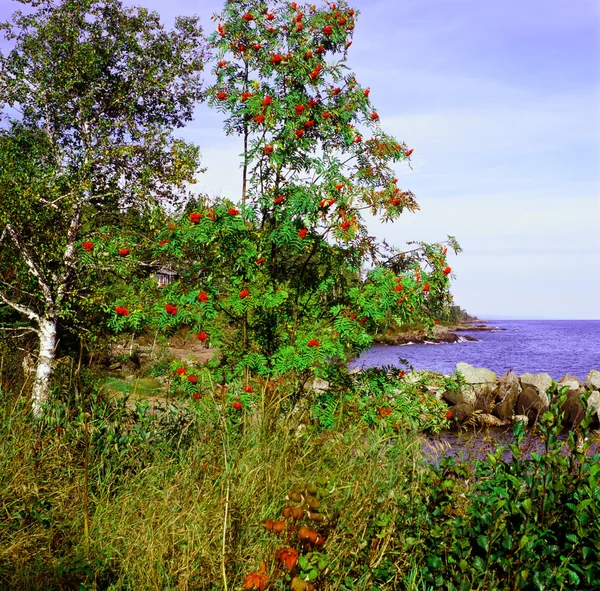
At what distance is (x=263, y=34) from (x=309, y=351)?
4320 millimetres

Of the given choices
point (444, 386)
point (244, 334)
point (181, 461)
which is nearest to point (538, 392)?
point (444, 386)

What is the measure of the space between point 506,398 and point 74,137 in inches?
674

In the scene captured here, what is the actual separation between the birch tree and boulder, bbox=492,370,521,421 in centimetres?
1464

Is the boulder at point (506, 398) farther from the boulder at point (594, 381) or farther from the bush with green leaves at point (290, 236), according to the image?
the bush with green leaves at point (290, 236)

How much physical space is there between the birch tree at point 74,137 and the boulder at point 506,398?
14.6 m

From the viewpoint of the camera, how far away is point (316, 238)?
7461 millimetres

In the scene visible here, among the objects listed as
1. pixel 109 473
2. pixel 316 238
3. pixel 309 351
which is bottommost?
pixel 109 473

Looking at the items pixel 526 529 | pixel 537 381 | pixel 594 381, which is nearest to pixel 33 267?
pixel 526 529

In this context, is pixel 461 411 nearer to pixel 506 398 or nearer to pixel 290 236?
pixel 506 398

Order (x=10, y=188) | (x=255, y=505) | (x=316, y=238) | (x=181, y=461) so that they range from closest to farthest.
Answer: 1. (x=255, y=505)
2. (x=181, y=461)
3. (x=316, y=238)
4. (x=10, y=188)

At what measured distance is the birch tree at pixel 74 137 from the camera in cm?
1230

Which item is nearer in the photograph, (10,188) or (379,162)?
(379,162)

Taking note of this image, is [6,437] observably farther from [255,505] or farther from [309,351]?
[309,351]

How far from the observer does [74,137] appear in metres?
13.6
